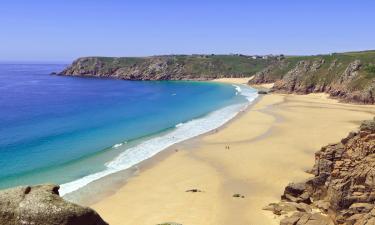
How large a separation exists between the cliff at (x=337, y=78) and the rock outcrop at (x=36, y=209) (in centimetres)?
9263

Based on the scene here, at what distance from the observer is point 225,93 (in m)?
134

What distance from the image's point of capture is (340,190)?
29.9m

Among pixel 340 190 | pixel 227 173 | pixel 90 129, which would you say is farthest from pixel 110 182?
pixel 90 129

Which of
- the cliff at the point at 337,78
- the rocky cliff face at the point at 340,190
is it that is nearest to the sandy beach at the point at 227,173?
the rocky cliff face at the point at 340,190

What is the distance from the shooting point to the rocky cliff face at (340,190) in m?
28.3

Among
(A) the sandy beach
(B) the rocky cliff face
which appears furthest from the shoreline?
(B) the rocky cliff face

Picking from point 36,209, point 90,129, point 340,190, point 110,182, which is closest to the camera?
point 36,209

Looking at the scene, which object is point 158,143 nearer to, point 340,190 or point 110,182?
point 110,182

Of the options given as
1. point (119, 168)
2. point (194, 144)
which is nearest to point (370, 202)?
point (119, 168)

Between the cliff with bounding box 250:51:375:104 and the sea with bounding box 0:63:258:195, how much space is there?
48.8 feet

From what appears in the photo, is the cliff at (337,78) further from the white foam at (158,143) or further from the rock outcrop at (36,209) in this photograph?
the rock outcrop at (36,209)

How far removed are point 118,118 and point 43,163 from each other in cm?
3426

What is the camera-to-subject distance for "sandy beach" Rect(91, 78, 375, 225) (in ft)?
114

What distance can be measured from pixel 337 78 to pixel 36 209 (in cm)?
11345
